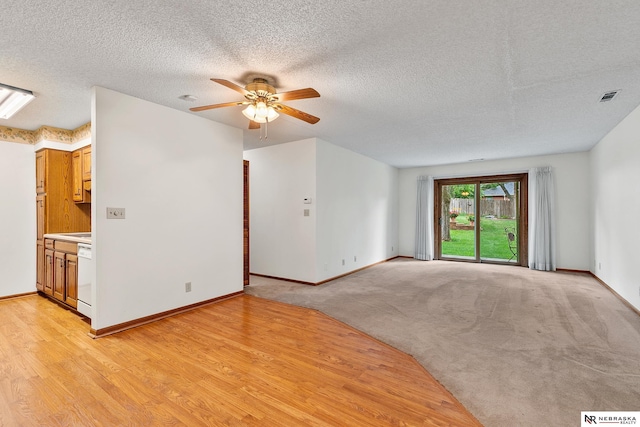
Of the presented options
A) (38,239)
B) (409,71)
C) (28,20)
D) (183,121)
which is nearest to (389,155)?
(409,71)

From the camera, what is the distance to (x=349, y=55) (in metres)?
2.45

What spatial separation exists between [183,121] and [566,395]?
183 inches

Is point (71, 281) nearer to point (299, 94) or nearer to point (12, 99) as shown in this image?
point (12, 99)

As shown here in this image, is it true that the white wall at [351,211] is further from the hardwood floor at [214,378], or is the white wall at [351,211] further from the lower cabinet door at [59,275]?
the lower cabinet door at [59,275]

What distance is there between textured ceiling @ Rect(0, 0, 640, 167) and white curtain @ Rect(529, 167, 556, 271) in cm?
249

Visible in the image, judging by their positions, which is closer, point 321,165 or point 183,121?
point 183,121

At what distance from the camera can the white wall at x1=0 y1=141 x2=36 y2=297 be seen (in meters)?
4.40

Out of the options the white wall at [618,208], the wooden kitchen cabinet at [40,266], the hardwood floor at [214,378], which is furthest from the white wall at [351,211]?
the wooden kitchen cabinet at [40,266]

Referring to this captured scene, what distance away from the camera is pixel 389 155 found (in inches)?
261

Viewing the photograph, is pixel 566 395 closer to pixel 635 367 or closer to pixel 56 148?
pixel 635 367

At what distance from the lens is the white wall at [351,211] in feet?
17.6

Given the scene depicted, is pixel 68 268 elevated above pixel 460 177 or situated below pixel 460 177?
below

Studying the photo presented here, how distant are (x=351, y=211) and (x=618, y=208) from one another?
420cm

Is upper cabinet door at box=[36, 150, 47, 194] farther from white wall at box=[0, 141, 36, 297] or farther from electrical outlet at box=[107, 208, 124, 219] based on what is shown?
electrical outlet at box=[107, 208, 124, 219]
